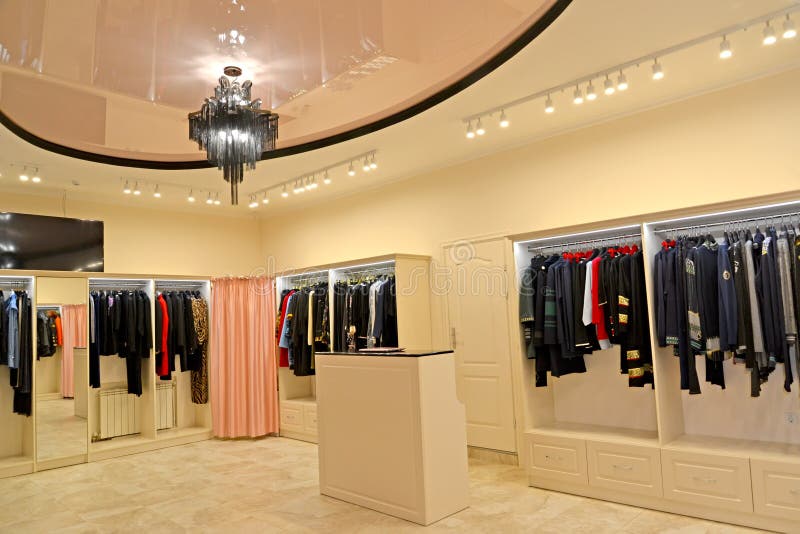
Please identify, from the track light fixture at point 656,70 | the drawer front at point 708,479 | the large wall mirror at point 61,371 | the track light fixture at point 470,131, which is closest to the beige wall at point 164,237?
the large wall mirror at point 61,371

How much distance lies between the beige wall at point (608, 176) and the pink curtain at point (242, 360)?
1.41m

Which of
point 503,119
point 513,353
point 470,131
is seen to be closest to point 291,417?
point 513,353

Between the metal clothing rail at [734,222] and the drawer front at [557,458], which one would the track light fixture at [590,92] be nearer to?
the metal clothing rail at [734,222]

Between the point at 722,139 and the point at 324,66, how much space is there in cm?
304

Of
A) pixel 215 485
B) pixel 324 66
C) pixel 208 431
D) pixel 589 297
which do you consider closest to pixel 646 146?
pixel 589 297

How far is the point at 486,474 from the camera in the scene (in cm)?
504

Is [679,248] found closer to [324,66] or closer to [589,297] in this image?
[589,297]

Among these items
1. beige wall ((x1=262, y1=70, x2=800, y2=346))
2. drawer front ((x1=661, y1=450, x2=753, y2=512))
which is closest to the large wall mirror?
beige wall ((x1=262, y1=70, x2=800, y2=346))

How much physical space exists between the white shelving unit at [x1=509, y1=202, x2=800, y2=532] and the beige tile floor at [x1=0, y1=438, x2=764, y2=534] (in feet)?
0.49

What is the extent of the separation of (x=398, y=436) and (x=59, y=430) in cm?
412

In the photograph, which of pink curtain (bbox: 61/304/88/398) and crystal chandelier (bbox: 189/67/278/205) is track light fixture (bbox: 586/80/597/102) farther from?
pink curtain (bbox: 61/304/88/398)

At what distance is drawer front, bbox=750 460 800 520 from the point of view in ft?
11.2

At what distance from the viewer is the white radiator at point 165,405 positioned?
A: 708 cm

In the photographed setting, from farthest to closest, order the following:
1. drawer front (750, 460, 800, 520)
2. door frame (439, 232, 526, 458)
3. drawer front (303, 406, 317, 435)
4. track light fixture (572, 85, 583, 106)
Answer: drawer front (303, 406, 317, 435), door frame (439, 232, 526, 458), track light fixture (572, 85, 583, 106), drawer front (750, 460, 800, 520)
